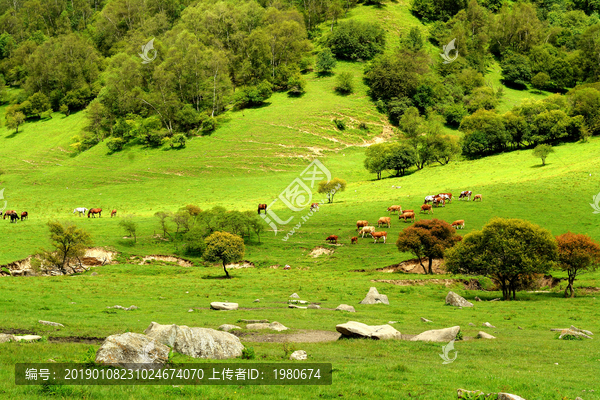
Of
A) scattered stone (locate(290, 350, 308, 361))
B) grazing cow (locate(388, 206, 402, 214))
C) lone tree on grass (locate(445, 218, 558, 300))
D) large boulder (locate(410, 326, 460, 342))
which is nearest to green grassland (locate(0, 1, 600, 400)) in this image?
scattered stone (locate(290, 350, 308, 361))

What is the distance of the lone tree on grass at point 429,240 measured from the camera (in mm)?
44906

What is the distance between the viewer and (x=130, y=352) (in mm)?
13047

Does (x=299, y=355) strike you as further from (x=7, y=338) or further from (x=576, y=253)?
(x=576, y=253)

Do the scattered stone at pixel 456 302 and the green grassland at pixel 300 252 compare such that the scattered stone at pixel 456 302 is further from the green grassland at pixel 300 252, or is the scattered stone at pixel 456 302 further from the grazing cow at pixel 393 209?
the grazing cow at pixel 393 209

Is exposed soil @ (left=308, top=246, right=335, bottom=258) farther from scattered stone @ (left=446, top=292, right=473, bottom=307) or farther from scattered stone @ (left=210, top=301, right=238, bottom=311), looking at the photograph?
scattered stone @ (left=210, top=301, right=238, bottom=311)

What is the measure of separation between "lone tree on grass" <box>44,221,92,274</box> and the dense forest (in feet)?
193

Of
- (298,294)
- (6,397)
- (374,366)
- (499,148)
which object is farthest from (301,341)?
(499,148)

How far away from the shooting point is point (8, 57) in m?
184

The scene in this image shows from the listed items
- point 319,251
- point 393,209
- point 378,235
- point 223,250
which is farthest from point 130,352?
point 393,209

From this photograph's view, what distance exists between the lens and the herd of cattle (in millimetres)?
54062

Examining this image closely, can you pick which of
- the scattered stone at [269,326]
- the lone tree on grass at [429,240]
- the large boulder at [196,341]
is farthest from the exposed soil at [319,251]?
the large boulder at [196,341]

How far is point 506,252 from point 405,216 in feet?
74.5

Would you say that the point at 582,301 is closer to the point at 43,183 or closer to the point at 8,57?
the point at 43,183

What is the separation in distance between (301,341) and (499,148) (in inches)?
3445
